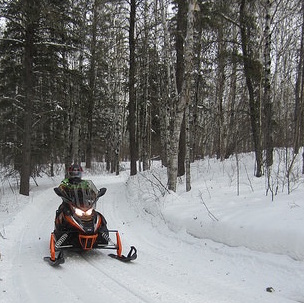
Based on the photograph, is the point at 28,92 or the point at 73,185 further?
the point at 28,92

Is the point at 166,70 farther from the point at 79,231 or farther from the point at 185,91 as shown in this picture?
the point at 79,231

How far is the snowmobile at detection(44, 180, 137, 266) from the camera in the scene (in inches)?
255

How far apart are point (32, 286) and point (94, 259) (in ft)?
5.45

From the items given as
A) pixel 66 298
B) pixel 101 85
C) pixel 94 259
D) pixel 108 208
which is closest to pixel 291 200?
pixel 94 259

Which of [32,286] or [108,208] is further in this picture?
[108,208]

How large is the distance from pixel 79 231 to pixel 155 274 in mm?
1728

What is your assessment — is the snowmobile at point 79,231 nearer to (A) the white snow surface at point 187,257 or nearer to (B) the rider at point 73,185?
(B) the rider at point 73,185

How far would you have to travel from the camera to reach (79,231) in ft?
21.3

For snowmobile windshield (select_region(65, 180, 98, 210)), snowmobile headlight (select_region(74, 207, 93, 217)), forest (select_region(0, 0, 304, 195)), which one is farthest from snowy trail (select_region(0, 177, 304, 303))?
forest (select_region(0, 0, 304, 195))

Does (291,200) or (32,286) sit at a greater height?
(291,200)

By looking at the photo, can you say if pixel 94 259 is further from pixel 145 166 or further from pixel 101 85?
pixel 101 85

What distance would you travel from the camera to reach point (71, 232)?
657 cm

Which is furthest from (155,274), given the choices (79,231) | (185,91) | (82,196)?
(185,91)

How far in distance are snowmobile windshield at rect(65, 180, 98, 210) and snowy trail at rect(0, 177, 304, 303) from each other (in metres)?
1.03
